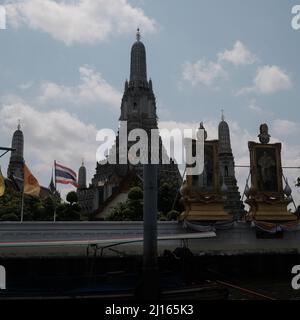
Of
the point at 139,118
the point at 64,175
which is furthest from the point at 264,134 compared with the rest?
the point at 139,118

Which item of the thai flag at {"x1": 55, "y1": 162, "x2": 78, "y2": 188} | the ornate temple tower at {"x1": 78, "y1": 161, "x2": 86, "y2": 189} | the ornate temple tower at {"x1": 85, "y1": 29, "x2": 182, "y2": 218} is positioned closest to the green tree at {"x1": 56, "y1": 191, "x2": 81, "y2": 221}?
the thai flag at {"x1": 55, "y1": 162, "x2": 78, "y2": 188}

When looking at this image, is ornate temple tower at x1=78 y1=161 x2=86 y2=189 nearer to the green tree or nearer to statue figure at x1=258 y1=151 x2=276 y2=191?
the green tree

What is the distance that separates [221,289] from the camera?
13.2 meters

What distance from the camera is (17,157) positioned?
9138 cm

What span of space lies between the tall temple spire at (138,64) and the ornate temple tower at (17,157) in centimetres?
2745

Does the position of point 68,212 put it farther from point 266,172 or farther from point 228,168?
point 228,168

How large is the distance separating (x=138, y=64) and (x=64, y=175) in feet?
221

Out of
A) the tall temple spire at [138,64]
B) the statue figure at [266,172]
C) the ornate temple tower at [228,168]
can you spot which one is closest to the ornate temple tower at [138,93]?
the tall temple spire at [138,64]

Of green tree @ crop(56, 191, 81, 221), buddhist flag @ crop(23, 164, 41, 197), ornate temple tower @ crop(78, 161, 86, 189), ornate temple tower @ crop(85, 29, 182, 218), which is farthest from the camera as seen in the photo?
ornate temple tower @ crop(78, 161, 86, 189)

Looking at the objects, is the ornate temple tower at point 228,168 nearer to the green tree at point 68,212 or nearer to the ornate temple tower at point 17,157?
the green tree at point 68,212

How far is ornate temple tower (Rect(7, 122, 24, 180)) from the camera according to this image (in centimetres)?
8931

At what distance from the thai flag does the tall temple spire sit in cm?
6483

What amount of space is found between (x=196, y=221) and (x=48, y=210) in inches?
826
